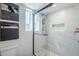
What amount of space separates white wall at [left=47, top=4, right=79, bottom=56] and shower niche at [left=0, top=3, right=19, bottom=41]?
Result: 0.46 metres

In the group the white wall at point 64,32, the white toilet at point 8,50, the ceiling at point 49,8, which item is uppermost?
the ceiling at point 49,8

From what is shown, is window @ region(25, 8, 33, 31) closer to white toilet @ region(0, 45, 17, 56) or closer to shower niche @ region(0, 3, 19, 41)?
shower niche @ region(0, 3, 19, 41)

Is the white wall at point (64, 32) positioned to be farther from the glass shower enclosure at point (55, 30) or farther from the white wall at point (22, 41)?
the white wall at point (22, 41)

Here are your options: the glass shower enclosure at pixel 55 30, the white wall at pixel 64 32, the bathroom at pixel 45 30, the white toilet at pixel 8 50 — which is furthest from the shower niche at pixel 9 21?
the white wall at pixel 64 32

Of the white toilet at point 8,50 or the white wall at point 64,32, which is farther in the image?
the white wall at point 64,32

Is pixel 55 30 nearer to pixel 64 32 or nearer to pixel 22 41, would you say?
pixel 64 32

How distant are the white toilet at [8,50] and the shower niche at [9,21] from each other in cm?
11

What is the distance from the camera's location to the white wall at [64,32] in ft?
3.92

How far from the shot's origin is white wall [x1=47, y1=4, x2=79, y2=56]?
1.19 metres

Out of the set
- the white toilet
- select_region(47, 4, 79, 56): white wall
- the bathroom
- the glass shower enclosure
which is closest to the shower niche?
the bathroom

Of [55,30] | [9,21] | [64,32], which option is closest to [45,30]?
[55,30]

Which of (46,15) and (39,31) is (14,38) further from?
(46,15)

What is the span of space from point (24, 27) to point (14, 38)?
19 cm

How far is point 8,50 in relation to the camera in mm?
1051
